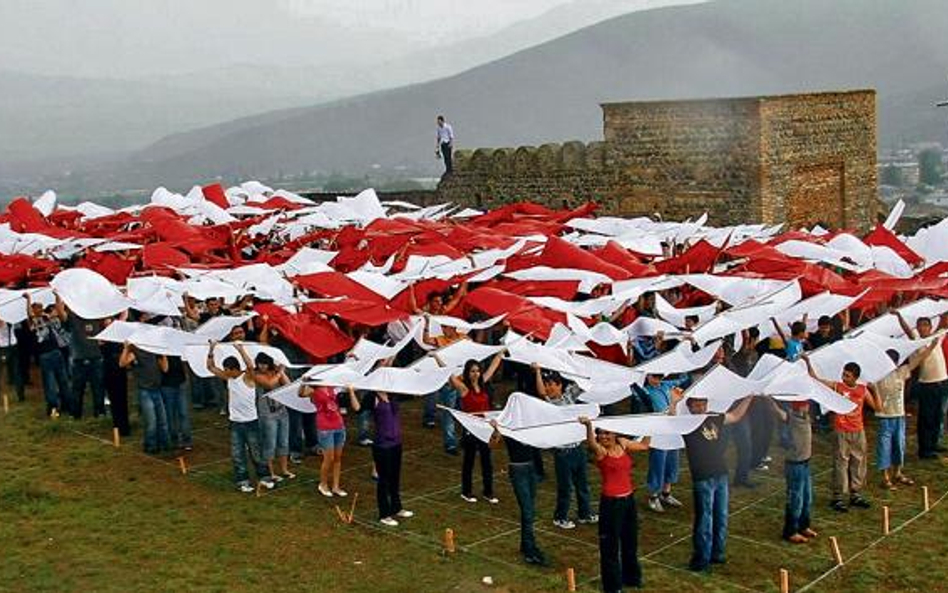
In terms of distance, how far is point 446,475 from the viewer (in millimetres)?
12914

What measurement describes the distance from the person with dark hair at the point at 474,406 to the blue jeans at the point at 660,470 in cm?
151

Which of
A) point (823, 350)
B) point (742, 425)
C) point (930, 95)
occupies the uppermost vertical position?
point (930, 95)

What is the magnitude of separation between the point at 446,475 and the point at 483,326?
1.64 m

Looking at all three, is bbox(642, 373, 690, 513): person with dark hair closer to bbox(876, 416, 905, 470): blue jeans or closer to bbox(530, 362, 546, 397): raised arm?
bbox(530, 362, 546, 397): raised arm

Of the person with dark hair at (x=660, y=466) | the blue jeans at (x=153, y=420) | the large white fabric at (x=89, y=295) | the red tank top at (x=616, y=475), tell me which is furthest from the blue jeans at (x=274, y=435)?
the red tank top at (x=616, y=475)

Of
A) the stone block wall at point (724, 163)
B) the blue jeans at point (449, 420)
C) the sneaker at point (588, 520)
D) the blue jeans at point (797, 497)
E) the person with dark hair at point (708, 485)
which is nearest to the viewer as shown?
the person with dark hair at point (708, 485)

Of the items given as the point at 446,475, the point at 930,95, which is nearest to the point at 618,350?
the point at 446,475

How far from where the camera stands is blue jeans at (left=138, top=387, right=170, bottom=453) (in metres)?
14.1

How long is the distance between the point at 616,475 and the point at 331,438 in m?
3.80

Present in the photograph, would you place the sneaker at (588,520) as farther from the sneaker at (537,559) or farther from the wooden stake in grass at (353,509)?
the wooden stake in grass at (353,509)

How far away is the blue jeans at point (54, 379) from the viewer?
16312 millimetres

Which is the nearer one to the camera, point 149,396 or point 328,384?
point 328,384

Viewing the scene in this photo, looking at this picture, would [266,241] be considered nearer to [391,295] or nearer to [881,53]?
[391,295]

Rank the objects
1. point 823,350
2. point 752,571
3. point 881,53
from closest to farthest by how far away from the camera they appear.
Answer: point 752,571 < point 823,350 < point 881,53
